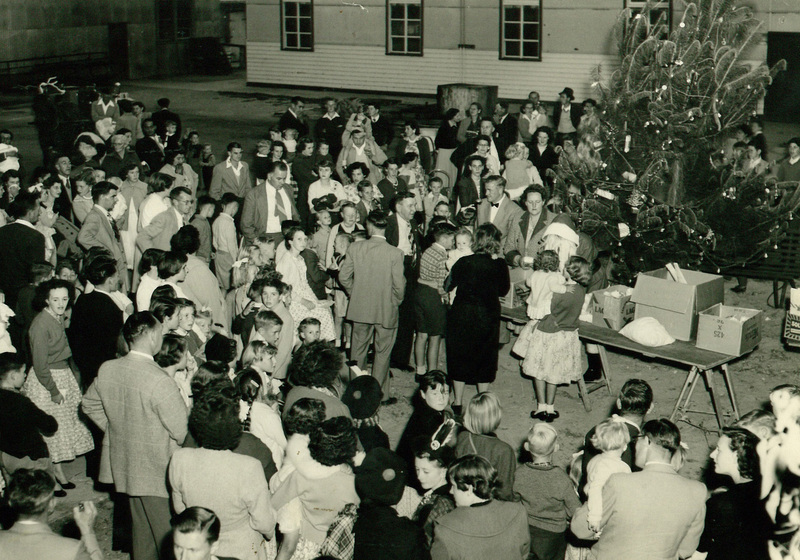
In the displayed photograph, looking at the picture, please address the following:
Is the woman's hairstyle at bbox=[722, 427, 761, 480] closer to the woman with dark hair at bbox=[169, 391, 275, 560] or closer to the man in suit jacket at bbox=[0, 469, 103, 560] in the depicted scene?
the woman with dark hair at bbox=[169, 391, 275, 560]

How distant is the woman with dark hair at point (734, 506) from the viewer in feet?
14.5

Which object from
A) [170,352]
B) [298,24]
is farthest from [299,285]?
[298,24]

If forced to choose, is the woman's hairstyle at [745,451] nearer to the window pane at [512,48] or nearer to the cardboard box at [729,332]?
the cardboard box at [729,332]

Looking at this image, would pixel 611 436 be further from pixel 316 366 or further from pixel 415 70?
pixel 415 70

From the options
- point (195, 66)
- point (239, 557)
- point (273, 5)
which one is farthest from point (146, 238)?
point (195, 66)

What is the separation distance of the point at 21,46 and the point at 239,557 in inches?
1262

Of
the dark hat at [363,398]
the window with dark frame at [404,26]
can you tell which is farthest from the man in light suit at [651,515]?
the window with dark frame at [404,26]

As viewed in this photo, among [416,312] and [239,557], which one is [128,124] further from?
[239,557]

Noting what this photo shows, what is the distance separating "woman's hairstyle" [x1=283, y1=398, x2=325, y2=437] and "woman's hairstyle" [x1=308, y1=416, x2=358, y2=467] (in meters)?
0.17

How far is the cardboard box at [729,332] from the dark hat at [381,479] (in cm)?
408

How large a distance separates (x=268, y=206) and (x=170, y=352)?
4566 mm

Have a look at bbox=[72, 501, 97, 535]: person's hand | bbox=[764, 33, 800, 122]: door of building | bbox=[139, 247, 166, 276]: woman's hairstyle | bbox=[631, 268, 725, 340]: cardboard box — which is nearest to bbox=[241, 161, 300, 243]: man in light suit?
bbox=[139, 247, 166, 276]: woman's hairstyle

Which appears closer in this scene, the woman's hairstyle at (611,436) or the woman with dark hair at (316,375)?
the woman's hairstyle at (611,436)

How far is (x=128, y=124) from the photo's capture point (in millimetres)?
15766
